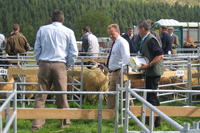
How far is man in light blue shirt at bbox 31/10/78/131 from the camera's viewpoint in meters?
4.84

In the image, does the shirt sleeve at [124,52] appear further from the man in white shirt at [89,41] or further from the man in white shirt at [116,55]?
the man in white shirt at [89,41]

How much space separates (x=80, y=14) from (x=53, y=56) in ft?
416

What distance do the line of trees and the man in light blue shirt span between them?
10280 cm

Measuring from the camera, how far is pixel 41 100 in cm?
490

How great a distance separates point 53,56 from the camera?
4836 mm

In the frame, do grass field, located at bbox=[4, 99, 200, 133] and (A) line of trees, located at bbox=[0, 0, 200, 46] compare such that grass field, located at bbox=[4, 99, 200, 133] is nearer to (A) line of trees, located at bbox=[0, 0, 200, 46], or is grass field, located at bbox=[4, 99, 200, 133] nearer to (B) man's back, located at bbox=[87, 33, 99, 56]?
(B) man's back, located at bbox=[87, 33, 99, 56]

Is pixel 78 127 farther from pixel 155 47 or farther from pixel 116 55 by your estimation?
pixel 155 47

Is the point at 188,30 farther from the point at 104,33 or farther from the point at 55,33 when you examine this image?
the point at 104,33

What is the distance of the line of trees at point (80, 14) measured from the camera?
11144 cm

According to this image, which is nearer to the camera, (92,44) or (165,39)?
(165,39)

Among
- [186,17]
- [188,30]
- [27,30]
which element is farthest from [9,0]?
[188,30]

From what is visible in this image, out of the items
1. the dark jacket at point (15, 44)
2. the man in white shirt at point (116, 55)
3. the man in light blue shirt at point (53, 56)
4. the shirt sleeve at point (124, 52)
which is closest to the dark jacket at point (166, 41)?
the man in white shirt at point (116, 55)

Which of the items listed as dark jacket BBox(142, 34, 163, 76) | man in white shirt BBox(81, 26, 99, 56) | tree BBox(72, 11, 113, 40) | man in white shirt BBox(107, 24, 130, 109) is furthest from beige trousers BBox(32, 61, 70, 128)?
tree BBox(72, 11, 113, 40)

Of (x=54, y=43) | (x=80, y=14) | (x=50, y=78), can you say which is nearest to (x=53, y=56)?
(x=54, y=43)
